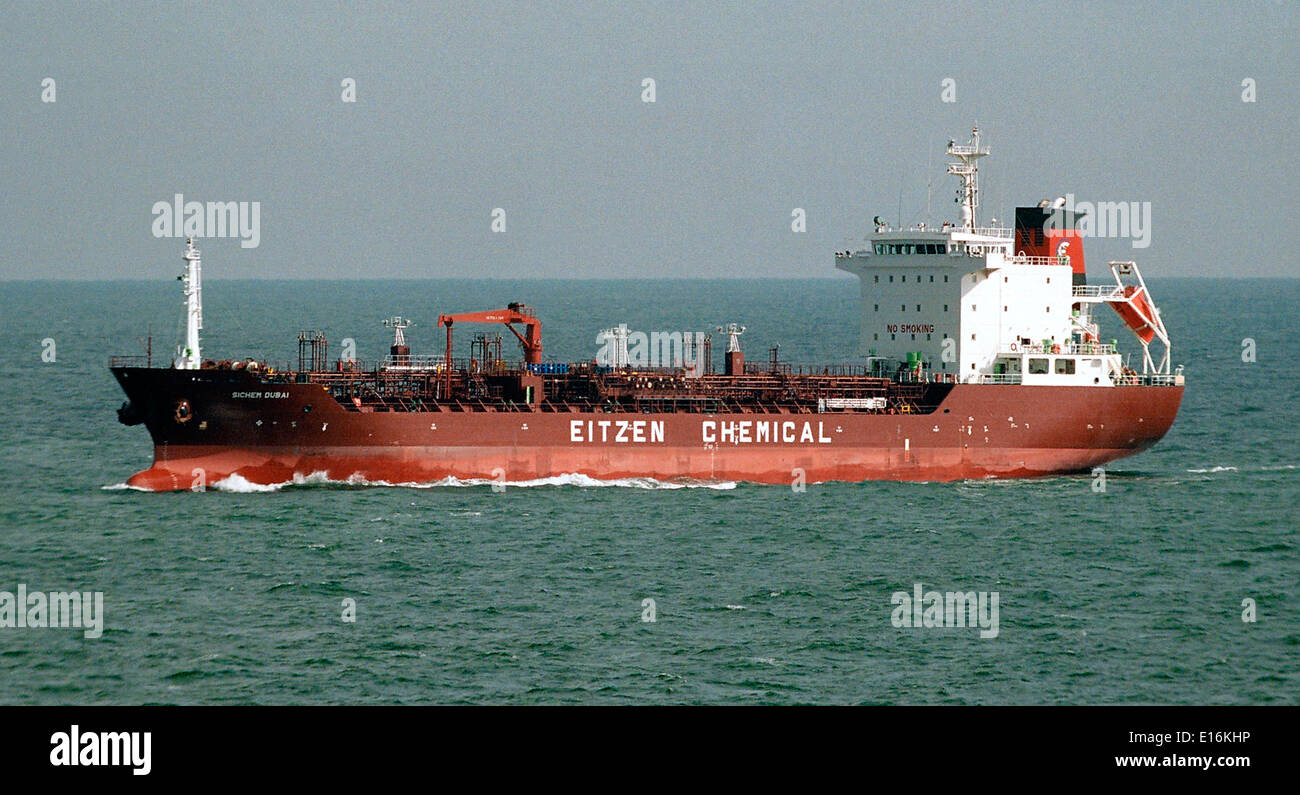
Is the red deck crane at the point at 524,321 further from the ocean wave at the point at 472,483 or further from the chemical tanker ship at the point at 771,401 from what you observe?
the ocean wave at the point at 472,483

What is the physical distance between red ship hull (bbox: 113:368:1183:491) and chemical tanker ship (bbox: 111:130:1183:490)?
2.3 inches

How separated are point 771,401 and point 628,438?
17.8ft

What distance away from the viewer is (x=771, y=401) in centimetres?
5191

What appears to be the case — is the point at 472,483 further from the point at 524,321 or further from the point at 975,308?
the point at 975,308

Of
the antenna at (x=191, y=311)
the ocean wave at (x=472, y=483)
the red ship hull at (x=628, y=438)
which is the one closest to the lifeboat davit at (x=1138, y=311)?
the red ship hull at (x=628, y=438)

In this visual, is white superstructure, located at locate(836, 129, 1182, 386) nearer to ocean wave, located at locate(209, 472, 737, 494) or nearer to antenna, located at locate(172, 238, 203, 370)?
ocean wave, located at locate(209, 472, 737, 494)

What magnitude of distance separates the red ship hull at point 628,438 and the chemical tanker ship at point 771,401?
60 millimetres

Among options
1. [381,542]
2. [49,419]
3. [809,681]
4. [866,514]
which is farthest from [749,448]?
[49,419]

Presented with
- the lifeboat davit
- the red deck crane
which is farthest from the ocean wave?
the lifeboat davit

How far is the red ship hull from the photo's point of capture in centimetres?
4684

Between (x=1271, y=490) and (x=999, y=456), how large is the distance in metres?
8.70

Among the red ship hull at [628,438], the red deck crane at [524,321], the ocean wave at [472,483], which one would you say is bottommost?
the ocean wave at [472,483]

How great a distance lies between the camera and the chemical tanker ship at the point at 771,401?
4712 cm

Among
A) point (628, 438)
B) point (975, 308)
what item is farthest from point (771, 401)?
point (975, 308)
